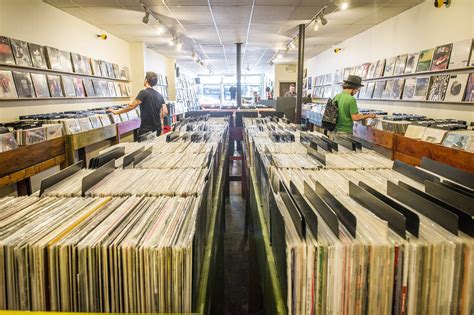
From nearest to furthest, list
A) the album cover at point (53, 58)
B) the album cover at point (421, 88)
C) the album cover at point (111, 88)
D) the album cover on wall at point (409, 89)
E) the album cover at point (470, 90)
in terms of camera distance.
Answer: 1. the album cover at point (470, 90)
2. the album cover at point (421, 88)
3. the album cover at point (53, 58)
4. the album cover on wall at point (409, 89)
5. the album cover at point (111, 88)

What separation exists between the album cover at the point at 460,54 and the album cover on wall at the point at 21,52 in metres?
5.21

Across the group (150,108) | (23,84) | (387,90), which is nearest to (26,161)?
(150,108)

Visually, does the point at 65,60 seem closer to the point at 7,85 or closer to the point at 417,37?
the point at 7,85

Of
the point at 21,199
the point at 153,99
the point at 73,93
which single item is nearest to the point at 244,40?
the point at 73,93

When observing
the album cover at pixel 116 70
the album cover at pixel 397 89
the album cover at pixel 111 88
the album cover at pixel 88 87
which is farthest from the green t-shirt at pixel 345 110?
the album cover at pixel 116 70

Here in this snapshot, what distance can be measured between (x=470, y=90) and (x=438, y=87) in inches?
24.2

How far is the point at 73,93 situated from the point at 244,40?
184 inches

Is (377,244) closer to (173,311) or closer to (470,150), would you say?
(173,311)

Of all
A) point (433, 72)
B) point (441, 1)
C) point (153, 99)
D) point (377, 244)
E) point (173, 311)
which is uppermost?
point (441, 1)

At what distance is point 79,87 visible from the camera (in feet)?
18.6

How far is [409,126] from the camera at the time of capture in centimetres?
345

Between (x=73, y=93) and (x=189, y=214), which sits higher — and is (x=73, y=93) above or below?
above

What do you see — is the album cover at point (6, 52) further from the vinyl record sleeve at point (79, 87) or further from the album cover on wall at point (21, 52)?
the vinyl record sleeve at point (79, 87)

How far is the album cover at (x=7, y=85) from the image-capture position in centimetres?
383
